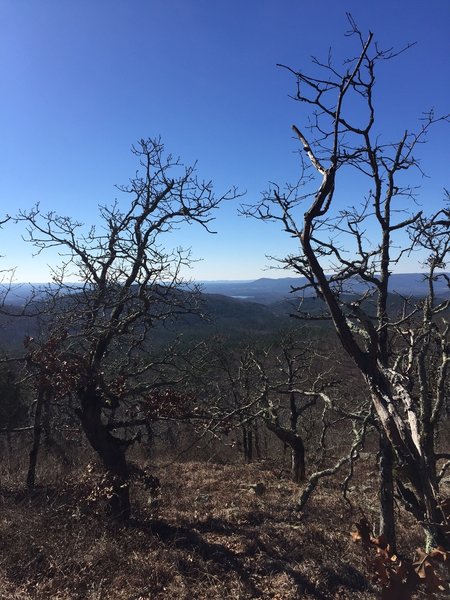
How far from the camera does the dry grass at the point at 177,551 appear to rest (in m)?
6.40

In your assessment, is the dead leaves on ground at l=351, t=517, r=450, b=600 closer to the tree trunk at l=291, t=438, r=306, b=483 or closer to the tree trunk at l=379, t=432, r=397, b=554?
the tree trunk at l=379, t=432, r=397, b=554

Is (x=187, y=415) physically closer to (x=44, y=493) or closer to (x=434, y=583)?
→ (x=44, y=493)

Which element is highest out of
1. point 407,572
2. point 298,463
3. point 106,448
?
point 407,572

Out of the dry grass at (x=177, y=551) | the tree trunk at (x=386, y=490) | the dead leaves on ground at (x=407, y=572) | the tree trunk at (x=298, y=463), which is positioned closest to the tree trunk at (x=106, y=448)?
the dry grass at (x=177, y=551)

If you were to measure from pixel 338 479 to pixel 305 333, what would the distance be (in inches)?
671

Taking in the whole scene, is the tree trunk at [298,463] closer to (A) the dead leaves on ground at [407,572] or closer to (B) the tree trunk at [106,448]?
(B) the tree trunk at [106,448]

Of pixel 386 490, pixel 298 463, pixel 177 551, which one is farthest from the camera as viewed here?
pixel 298 463

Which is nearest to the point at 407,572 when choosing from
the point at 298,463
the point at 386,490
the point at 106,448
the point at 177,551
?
the point at 386,490

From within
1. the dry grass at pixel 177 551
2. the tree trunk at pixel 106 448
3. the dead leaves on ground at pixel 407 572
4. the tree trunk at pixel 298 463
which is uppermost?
the dead leaves on ground at pixel 407 572

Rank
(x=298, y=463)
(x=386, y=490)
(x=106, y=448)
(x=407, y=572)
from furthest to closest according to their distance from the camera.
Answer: (x=298, y=463), (x=106, y=448), (x=386, y=490), (x=407, y=572)

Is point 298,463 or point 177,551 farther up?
point 177,551

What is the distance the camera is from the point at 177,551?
754 centimetres

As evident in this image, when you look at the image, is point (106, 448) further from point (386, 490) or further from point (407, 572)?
point (407, 572)

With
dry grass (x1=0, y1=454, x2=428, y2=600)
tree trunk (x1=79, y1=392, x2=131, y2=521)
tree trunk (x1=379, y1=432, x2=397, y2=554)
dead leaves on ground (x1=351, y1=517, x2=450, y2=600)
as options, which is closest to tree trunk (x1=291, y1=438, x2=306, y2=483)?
dry grass (x1=0, y1=454, x2=428, y2=600)
